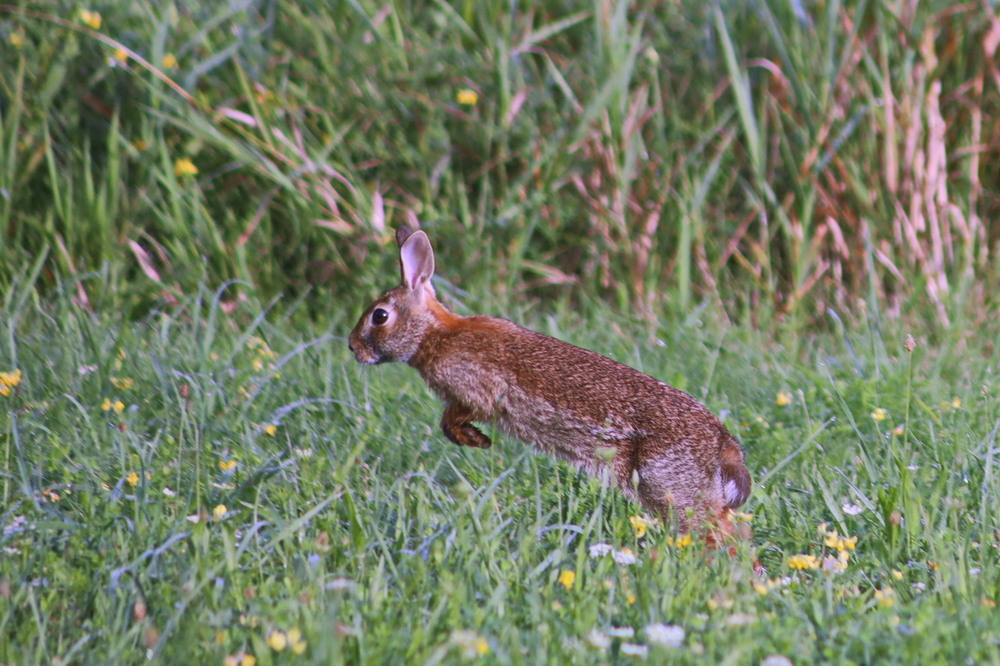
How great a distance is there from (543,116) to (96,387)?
317cm

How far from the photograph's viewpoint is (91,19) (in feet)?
20.3

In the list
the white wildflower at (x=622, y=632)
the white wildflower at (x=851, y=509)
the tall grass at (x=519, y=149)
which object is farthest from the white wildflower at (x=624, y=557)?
the tall grass at (x=519, y=149)

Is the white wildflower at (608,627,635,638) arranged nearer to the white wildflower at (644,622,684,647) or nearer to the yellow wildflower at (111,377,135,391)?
the white wildflower at (644,622,684,647)

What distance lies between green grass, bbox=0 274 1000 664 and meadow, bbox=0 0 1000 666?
0.11 feet

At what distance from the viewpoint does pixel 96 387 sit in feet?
14.6

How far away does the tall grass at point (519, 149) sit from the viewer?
6262 mm

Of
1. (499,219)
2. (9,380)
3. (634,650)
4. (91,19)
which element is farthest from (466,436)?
(91,19)

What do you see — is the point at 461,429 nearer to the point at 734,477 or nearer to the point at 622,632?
the point at 734,477

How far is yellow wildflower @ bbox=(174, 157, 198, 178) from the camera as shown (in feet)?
20.5

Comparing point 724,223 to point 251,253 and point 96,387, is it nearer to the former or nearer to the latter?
point 251,253

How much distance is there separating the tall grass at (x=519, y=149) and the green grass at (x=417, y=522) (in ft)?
4.27

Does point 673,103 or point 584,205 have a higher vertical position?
point 673,103

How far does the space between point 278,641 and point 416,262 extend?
2127mm

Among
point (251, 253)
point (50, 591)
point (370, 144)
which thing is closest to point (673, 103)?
point (370, 144)
